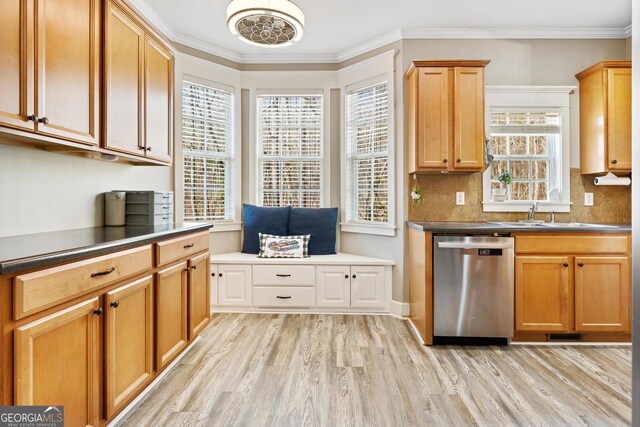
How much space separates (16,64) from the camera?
1466 millimetres

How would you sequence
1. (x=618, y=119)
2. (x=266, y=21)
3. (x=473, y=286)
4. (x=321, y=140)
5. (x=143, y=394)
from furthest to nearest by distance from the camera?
(x=321, y=140), (x=618, y=119), (x=473, y=286), (x=266, y=21), (x=143, y=394)

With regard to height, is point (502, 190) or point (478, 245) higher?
point (502, 190)

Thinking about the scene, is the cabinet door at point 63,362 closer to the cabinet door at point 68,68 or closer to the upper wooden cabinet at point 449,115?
the cabinet door at point 68,68

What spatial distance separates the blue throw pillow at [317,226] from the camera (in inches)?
153

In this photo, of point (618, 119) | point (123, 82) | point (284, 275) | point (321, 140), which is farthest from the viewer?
point (321, 140)

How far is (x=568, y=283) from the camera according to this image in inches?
110

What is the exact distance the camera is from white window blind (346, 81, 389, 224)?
3.71m

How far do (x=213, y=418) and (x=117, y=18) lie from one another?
7.88ft

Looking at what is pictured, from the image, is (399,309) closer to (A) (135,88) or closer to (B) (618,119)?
(B) (618,119)

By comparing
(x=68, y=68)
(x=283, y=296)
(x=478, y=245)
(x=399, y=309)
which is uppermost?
(x=68, y=68)

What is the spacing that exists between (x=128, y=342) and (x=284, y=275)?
1.87m

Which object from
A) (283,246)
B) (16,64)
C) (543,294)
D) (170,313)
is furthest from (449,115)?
(16,64)

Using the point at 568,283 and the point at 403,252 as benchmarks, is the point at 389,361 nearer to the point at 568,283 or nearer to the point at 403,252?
the point at 403,252

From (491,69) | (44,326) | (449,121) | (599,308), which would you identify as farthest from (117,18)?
(599,308)
